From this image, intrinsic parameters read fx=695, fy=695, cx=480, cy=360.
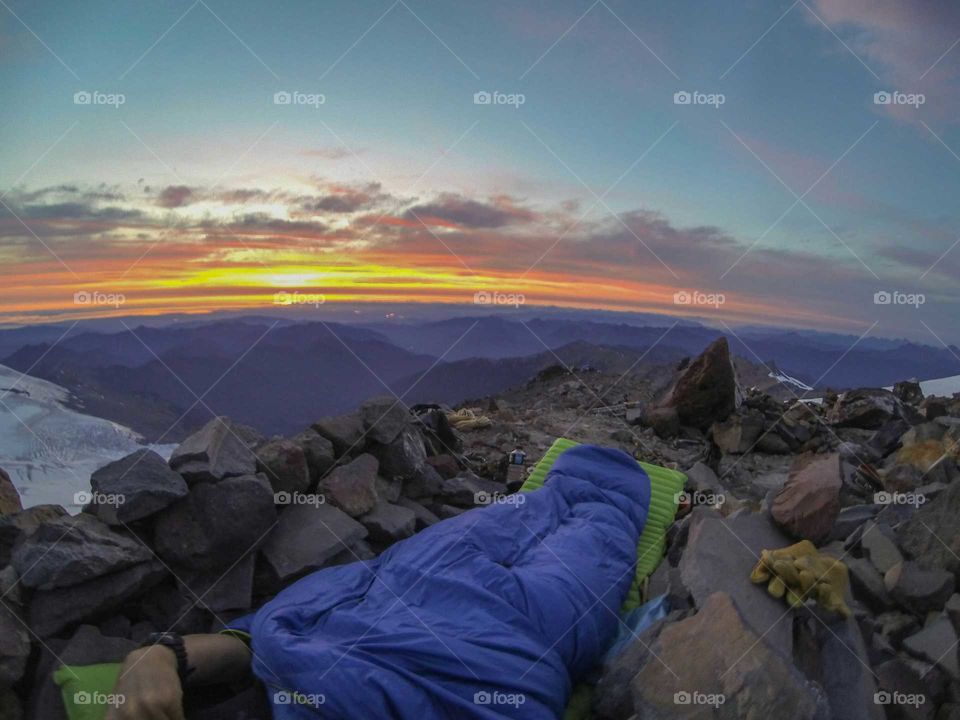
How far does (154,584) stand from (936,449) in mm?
6209

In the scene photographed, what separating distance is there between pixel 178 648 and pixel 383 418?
2563mm

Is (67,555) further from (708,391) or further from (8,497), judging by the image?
(708,391)

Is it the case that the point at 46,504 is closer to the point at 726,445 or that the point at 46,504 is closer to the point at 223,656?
the point at 223,656

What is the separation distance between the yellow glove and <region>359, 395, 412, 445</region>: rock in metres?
3.04

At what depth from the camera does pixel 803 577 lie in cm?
332

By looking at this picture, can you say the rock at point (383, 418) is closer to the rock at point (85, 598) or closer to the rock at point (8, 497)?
the rock at point (85, 598)

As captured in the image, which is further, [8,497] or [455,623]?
[8,497]

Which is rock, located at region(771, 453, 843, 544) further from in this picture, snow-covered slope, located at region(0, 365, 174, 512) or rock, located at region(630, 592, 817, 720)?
snow-covered slope, located at region(0, 365, 174, 512)

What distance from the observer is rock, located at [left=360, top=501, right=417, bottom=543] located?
498 cm

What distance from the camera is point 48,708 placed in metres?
3.29

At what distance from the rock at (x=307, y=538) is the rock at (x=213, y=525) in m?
0.15

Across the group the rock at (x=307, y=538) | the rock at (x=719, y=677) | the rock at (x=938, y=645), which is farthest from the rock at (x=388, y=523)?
Result: the rock at (x=938, y=645)

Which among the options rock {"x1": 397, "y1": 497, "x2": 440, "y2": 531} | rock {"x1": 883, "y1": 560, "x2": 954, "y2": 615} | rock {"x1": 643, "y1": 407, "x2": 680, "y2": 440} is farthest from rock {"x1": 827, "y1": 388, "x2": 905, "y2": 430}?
rock {"x1": 397, "y1": 497, "x2": 440, "y2": 531}

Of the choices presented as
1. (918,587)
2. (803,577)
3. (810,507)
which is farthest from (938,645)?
(810,507)
